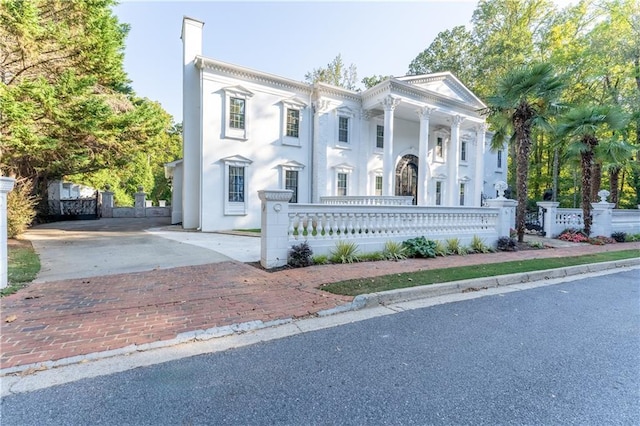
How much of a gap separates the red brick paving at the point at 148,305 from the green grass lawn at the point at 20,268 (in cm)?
24

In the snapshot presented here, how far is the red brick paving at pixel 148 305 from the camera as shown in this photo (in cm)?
319

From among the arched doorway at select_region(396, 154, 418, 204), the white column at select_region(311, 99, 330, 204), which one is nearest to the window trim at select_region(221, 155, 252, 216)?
the white column at select_region(311, 99, 330, 204)

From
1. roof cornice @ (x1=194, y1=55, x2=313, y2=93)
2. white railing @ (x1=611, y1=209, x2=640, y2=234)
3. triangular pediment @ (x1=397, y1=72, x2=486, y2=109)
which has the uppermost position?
triangular pediment @ (x1=397, y1=72, x2=486, y2=109)

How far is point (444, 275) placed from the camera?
5.91 metres

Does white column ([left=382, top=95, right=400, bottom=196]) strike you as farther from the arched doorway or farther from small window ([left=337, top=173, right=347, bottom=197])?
the arched doorway

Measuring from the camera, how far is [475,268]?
6633 mm

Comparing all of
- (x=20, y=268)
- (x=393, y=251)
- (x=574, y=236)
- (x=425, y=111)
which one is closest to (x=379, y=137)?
(x=425, y=111)

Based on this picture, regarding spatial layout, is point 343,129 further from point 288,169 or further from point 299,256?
point 299,256

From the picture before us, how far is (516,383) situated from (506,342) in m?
0.87

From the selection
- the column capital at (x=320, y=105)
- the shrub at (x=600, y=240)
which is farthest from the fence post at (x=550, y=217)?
the column capital at (x=320, y=105)

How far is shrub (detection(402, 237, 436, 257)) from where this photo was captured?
7965 mm

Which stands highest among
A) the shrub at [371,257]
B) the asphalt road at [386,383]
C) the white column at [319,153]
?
the white column at [319,153]

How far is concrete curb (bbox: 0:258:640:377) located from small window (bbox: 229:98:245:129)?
12.2 m

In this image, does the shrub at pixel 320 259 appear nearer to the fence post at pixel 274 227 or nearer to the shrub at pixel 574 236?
the fence post at pixel 274 227
